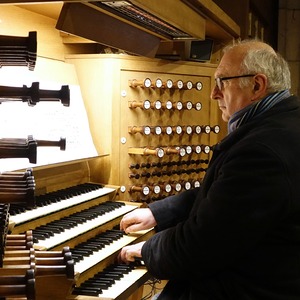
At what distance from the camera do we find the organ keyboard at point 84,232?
2.29m

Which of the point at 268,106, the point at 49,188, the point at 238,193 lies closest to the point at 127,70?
the point at 49,188

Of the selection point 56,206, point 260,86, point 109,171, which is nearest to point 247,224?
point 260,86

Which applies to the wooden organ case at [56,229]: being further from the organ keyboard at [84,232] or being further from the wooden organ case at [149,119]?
the wooden organ case at [149,119]

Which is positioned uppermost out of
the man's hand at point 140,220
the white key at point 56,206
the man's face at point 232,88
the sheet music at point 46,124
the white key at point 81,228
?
the man's face at point 232,88

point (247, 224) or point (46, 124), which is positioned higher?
point (46, 124)

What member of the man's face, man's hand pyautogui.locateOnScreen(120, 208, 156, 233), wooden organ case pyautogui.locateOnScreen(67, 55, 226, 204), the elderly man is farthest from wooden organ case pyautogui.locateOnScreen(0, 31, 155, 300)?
the man's face

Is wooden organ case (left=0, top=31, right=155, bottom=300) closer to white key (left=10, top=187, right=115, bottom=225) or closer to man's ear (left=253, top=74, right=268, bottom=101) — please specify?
white key (left=10, top=187, right=115, bottom=225)

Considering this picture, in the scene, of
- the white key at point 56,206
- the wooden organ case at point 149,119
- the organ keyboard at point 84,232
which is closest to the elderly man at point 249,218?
the organ keyboard at point 84,232

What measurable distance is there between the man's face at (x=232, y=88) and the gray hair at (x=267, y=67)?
27 millimetres

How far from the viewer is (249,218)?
5.63ft

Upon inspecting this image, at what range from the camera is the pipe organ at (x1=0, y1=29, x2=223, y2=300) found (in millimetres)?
1643

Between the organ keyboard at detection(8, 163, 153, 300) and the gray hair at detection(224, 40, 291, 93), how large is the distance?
3.38 feet

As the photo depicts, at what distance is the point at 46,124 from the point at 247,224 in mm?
1565

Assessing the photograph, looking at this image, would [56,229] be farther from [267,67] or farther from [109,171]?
[267,67]
